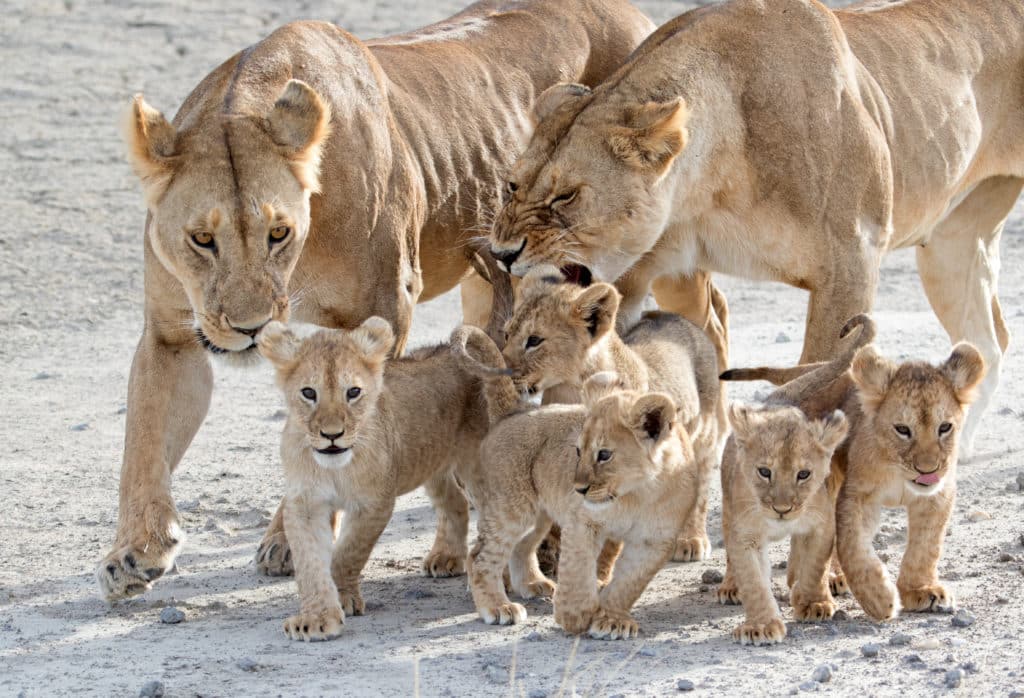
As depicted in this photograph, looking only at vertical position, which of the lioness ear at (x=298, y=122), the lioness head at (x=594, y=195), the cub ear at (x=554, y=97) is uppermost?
the lioness ear at (x=298, y=122)

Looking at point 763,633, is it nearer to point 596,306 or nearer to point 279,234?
point 596,306

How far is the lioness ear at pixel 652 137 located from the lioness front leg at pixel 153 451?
1645mm

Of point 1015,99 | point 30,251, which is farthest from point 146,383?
point 30,251

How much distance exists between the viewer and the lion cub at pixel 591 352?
6.24 m

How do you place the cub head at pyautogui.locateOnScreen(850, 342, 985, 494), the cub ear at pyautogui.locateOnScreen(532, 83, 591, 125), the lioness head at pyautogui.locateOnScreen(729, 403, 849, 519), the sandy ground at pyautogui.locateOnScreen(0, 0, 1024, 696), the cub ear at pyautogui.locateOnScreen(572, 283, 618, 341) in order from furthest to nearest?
1. the cub ear at pyautogui.locateOnScreen(532, 83, 591, 125)
2. the cub ear at pyautogui.locateOnScreen(572, 283, 618, 341)
3. the cub head at pyautogui.locateOnScreen(850, 342, 985, 494)
4. the lioness head at pyautogui.locateOnScreen(729, 403, 849, 519)
5. the sandy ground at pyautogui.locateOnScreen(0, 0, 1024, 696)

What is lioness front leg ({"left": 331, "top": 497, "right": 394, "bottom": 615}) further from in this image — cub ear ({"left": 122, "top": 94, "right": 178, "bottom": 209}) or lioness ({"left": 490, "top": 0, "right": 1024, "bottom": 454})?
cub ear ({"left": 122, "top": 94, "right": 178, "bottom": 209})

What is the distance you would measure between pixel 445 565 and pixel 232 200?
1572mm

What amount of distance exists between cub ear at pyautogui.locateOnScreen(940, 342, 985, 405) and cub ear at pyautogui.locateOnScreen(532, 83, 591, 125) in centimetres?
185

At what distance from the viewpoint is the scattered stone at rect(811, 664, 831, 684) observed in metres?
5.19

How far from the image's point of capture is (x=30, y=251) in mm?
11836

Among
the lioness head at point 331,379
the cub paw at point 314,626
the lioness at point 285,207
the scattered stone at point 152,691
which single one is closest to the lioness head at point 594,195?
the lioness at point 285,207

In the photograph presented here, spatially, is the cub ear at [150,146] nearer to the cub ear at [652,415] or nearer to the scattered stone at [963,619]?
the cub ear at [652,415]

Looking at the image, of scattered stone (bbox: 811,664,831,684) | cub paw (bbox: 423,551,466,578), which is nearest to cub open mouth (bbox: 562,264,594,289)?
cub paw (bbox: 423,551,466,578)

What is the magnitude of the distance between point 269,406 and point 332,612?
3374 millimetres
